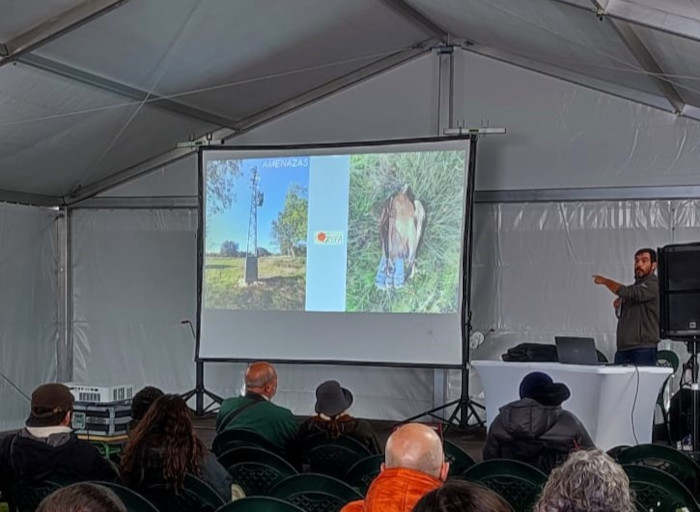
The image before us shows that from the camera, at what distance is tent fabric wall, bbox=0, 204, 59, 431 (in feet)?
27.0

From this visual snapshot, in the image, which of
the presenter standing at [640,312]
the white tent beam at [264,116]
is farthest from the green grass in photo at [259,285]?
the presenter standing at [640,312]

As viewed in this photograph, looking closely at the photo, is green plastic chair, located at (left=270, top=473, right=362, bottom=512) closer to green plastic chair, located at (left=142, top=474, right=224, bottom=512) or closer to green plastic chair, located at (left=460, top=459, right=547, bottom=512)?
green plastic chair, located at (left=142, top=474, right=224, bottom=512)

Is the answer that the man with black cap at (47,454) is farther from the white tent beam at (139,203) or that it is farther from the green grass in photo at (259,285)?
the white tent beam at (139,203)

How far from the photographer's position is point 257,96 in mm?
8219

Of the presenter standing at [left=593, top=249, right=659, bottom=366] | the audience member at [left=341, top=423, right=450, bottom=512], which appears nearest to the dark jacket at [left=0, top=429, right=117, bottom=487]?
the audience member at [left=341, top=423, right=450, bottom=512]

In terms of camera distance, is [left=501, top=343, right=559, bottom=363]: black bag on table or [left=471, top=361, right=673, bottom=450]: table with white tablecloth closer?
[left=471, top=361, right=673, bottom=450]: table with white tablecloth

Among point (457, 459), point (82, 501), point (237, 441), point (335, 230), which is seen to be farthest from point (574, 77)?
point (82, 501)

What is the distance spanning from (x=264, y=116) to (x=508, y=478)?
632cm

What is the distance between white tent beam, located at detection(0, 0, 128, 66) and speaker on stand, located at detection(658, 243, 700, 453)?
392 centimetres

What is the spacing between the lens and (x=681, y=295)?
5344 mm

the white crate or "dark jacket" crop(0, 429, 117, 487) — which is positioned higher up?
"dark jacket" crop(0, 429, 117, 487)

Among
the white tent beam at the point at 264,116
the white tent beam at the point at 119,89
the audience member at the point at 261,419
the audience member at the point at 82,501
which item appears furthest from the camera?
the white tent beam at the point at 264,116

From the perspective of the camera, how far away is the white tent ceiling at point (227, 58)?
553 cm

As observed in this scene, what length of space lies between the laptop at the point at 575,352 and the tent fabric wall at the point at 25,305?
5.42m
